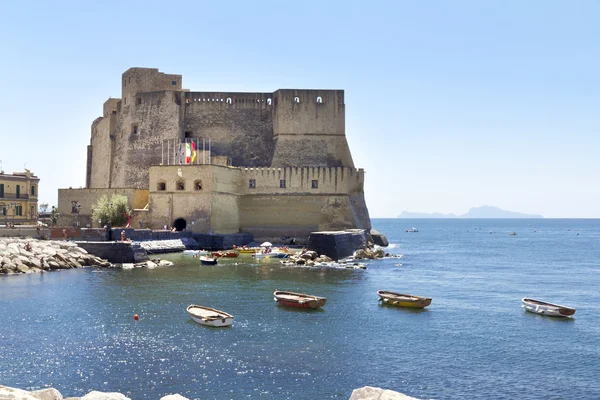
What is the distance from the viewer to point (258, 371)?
14.1 meters

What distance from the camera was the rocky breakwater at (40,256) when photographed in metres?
30.2

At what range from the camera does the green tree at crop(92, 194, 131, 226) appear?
41938 mm

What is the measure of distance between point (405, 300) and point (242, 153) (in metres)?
30.0

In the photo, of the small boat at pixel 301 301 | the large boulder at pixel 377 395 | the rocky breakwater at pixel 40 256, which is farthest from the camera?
the rocky breakwater at pixel 40 256

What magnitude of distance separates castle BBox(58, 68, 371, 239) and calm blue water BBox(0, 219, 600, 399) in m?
17.2

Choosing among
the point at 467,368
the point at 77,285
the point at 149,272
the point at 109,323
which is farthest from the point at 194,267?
the point at 467,368

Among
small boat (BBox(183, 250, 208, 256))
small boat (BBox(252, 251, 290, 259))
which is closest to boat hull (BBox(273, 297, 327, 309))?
small boat (BBox(252, 251, 290, 259))

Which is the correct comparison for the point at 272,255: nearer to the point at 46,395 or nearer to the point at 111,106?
the point at 111,106

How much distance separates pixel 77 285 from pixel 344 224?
2414cm

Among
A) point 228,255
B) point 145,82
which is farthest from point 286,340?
point 145,82

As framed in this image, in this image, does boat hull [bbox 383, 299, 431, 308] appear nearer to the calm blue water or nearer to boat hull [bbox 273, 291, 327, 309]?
the calm blue water

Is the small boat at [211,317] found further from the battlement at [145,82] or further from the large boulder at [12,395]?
the battlement at [145,82]

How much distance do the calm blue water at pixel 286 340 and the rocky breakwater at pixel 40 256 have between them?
6.40 feet

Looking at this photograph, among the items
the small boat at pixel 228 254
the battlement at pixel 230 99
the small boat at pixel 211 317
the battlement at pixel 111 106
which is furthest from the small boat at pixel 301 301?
the battlement at pixel 111 106
